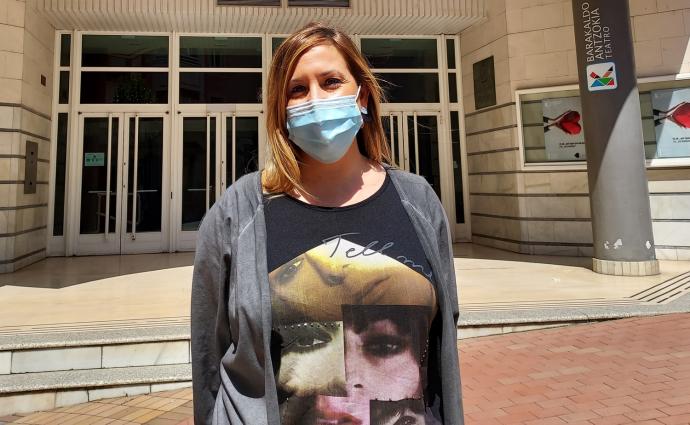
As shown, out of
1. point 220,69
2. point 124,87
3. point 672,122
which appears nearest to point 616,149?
point 672,122

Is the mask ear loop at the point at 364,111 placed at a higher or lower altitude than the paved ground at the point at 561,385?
higher

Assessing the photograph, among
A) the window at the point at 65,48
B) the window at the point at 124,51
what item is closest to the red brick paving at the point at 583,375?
the window at the point at 124,51

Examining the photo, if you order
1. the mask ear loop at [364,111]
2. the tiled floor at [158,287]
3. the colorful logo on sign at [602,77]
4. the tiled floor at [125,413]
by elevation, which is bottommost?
the tiled floor at [125,413]

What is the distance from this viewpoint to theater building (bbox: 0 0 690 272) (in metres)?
7.99

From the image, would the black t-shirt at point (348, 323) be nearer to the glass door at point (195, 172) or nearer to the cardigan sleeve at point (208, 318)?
the cardigan sleeve at point (208, 318)

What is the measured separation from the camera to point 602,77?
6719 millimetres

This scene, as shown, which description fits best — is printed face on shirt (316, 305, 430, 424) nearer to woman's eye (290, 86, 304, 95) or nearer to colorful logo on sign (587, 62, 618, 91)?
woman's eye (290, 86, 304, 95)

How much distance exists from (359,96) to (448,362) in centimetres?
87

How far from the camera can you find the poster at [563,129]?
8570mm

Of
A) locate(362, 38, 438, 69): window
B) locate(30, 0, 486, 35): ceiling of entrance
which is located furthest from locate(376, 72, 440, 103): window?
locate(30, 0, 486, 35): ceiling of entrance

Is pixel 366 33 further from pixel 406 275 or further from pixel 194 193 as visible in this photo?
pixel 406 275

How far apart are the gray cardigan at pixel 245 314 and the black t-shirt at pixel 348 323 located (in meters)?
0.04

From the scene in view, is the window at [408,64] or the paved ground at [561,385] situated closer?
the paved ground at [561,385]

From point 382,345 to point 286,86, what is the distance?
0.80 metres
